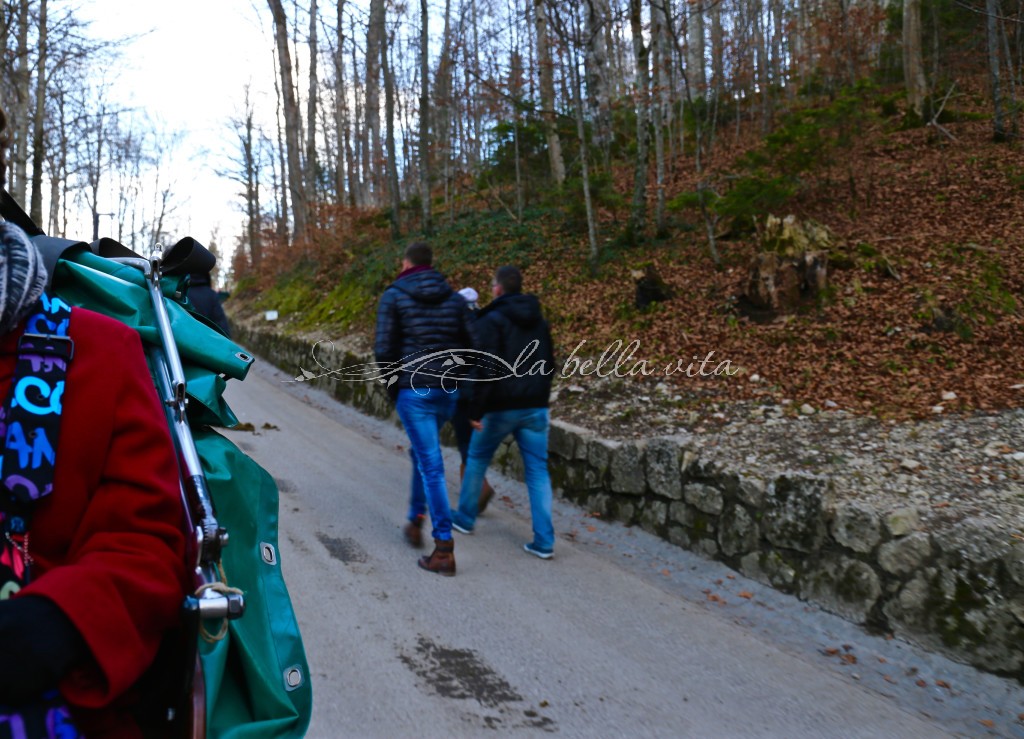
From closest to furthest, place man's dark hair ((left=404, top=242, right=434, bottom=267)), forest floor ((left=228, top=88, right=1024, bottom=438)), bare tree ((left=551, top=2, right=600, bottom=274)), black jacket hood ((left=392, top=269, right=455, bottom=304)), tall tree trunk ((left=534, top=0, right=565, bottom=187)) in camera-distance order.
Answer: black jacket hood ((left=392, top=269, right=455, bottom=304)) → man's dark hair ((left=404, top=242, right=434, bottom=267)) → forest floor ((left=228, top=88, right=1024, bottom=438)) → bare tree ((left=551, top=2, right=600, bottom=274)) → tall tree trunk ((left=534, top=0, right=565, bottom=187))

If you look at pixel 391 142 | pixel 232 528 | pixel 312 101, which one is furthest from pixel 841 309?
pixel 312 101

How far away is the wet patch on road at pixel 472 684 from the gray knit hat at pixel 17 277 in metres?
2.99

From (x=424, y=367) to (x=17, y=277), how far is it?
4.43 m

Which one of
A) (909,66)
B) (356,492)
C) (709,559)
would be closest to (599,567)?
(709,559)

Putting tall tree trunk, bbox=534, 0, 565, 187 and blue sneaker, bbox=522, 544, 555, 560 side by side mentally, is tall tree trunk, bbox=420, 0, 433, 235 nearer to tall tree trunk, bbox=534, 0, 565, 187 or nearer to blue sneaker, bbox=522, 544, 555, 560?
tall tree trunk, bbox=534, 0, 565, 187

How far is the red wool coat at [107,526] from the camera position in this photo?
52.5 inches

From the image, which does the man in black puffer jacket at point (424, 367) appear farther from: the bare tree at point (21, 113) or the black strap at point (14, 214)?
the bare tree at point (21, 113)

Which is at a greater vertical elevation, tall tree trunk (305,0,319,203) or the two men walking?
tall tree trunk (305,0,319,203)

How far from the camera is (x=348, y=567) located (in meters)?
A: 5.66

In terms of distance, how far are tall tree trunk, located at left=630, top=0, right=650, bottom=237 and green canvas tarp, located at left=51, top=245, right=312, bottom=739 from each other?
10.9m

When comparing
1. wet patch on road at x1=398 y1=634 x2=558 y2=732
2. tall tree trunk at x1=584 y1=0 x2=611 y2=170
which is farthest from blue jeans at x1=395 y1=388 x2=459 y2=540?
tall tree trunk at x1=584 y1=0 x2=611 y2=170

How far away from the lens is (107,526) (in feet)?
4.75

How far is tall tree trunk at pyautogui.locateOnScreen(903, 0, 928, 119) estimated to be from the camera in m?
16.2

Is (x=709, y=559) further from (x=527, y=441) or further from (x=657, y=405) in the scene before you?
(x=657, y=405)
